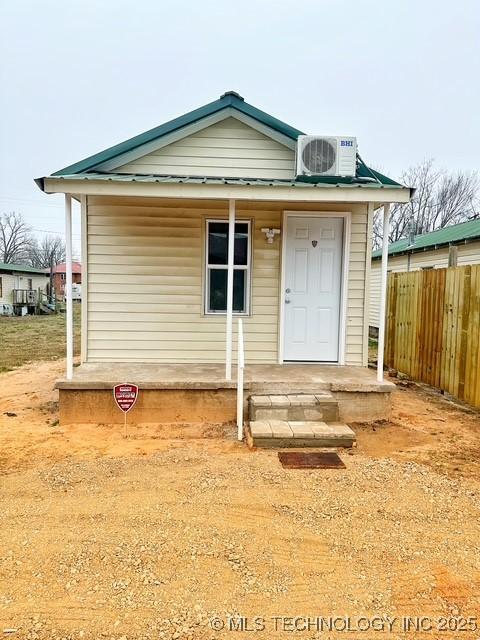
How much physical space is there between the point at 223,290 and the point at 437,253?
9.32m

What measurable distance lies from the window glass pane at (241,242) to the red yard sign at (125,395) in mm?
2446

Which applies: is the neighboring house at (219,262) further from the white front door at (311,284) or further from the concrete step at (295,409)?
the concrete step at (295,409)

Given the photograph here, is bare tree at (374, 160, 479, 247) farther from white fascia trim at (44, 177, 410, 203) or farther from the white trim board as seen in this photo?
white fascia trim at (44, 177, 410, 203)

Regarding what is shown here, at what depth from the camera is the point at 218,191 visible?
190 inches

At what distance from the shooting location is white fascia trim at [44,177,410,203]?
4727 mm

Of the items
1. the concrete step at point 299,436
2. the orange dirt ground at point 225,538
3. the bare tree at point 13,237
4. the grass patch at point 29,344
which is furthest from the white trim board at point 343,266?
the bare tree at point 13,237

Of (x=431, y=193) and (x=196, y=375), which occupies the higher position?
(x=431, y=193)

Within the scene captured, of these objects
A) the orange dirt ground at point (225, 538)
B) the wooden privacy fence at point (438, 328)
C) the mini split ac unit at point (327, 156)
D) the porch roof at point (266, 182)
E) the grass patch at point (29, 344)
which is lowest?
the orange dirt ground at point (225, 538)

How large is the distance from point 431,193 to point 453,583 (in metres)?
33.8

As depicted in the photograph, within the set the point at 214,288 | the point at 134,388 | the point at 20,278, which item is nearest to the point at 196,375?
the point at 134,388

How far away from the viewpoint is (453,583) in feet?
7.27

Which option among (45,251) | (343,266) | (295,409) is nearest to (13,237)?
(45,251)

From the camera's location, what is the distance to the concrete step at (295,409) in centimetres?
464

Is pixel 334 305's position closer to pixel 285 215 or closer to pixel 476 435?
pixel 285 215
